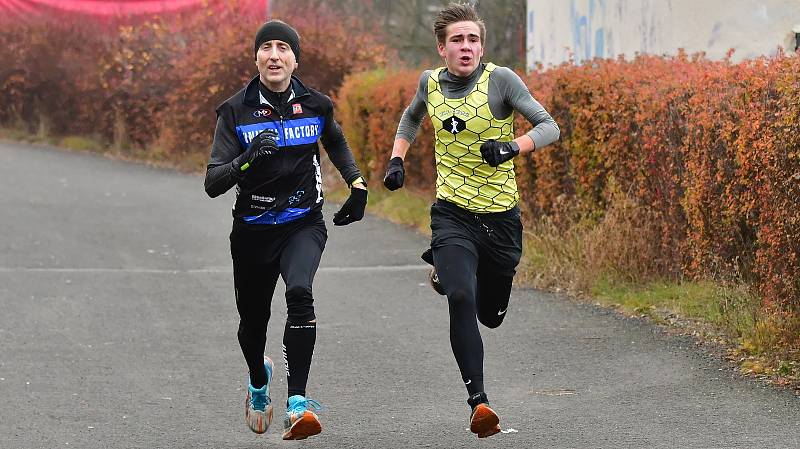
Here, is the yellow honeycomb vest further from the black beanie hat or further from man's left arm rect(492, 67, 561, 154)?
the black beanie hat

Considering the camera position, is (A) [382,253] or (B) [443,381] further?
(A) [382,253]

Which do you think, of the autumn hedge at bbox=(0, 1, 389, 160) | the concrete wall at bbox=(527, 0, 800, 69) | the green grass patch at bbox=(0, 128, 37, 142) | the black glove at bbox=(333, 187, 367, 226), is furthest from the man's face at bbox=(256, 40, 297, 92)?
the green grass patch at bbox=(0, 128, 37, 142)

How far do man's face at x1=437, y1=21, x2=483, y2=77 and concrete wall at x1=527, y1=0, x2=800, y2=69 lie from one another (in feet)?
21.2

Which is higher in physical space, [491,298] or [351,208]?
[351,208]

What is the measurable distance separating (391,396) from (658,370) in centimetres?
148

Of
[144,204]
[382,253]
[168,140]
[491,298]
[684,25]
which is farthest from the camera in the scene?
[168,140]

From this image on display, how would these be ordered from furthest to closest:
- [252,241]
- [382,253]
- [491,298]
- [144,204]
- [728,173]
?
1. [144,204]
2. [382,253]
3. [728,173]
4. [491,298]
5. [252,241]

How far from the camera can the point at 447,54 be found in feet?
22.6

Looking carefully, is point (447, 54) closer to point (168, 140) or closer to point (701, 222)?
point (701, 222)

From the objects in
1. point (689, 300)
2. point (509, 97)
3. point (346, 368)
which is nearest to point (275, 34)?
point (509, 97)

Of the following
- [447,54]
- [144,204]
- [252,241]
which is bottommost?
[144,204]

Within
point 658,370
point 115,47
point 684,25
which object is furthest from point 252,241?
point 115,47

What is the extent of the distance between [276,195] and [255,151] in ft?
1.03

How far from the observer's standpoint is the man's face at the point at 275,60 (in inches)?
262
